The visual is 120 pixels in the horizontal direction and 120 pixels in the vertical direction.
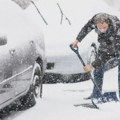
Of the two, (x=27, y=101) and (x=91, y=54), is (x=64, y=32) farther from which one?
(x=27, y=101)

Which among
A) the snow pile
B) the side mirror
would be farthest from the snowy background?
the side mirror

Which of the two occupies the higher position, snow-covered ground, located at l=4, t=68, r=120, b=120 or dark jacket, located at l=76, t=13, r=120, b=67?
dark jacket, located at l=76, t=13, r=120, b=67

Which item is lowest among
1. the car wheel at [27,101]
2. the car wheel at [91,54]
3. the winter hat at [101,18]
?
the car wheel at [27,101]

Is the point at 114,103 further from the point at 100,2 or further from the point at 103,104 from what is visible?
the point at 100,2

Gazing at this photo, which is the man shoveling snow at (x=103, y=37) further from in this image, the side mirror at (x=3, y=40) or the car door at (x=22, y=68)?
the side mirror at (x=3, y=40)

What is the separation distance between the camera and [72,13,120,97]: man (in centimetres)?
880

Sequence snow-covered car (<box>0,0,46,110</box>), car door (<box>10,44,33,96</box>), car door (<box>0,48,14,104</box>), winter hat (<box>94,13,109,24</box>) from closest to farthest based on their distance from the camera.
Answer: car door (<box>0,48,14,104</box>), snow-covered car (<box>0,0,46,110</box>), car door (<box>10,44,33,96</box>), winter hat (<box>94,13,109,24</box>)

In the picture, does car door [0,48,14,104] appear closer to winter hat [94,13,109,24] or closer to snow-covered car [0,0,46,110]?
snow-covered car [0,0,46,110]

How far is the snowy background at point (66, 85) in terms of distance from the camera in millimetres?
8180

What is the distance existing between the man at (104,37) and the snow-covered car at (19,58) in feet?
2.20

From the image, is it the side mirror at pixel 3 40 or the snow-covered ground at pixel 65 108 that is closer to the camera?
the side mirror at pixel 3 40

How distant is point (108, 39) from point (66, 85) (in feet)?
7.11

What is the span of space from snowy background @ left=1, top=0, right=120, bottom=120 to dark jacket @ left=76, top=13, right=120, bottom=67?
0.72 metres

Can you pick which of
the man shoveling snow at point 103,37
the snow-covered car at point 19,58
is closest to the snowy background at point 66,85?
the snow-covered car at point 19,58
